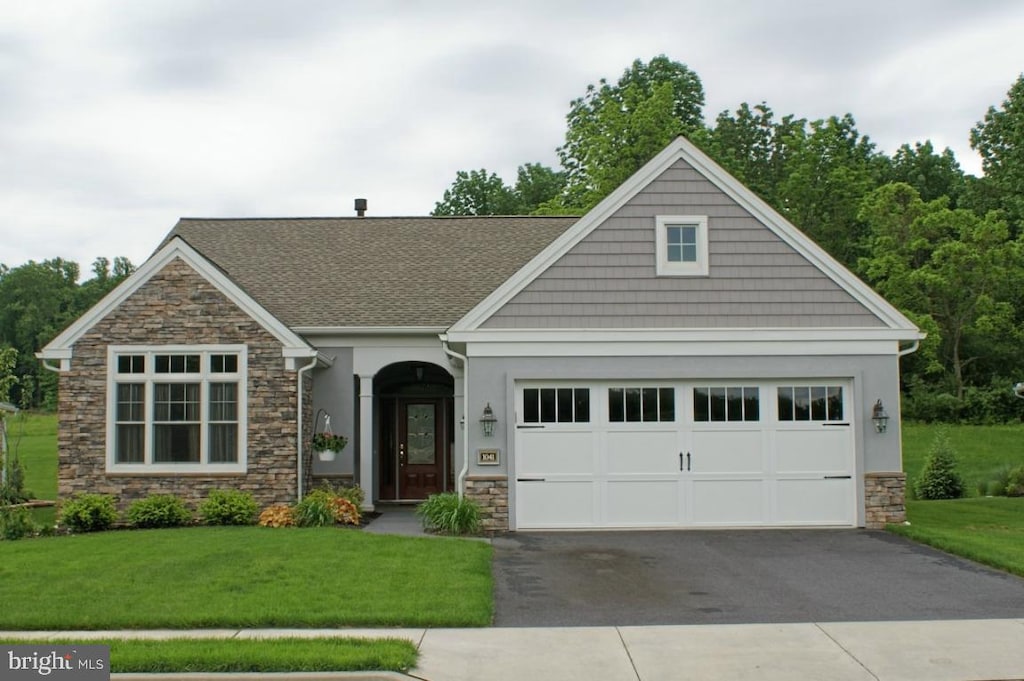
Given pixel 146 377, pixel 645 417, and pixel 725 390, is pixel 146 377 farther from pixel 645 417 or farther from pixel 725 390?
pixel 725 390

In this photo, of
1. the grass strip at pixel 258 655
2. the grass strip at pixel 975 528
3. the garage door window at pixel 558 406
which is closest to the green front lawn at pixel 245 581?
the grass strip at pixel 258 655

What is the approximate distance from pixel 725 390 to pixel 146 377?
9029mm

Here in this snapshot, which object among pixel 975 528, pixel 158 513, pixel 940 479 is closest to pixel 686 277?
pixel 975 528

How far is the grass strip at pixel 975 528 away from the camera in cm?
1208

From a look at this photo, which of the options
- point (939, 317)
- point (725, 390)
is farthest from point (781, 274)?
point (939, 317)

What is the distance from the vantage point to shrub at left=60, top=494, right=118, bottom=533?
49.6 ft

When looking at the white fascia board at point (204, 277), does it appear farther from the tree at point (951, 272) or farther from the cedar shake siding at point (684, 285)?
the tree at point (951, 272)

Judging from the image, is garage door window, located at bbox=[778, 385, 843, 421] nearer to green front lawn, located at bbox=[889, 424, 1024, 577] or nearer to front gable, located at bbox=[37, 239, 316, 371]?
green front lawn, located at bbox=[889, 424, 1024, 577]

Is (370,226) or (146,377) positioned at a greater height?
(370,226)

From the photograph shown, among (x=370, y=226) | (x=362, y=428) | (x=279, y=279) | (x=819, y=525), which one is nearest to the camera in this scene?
(x=819, y=525)

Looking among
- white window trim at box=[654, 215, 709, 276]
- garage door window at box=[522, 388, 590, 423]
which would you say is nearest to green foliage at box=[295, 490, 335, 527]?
garage door window at box=[522, 388, 590, 423]

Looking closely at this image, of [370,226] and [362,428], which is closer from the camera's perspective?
[362,428]

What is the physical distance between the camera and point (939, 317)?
35.5 m

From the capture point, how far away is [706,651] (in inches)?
315
